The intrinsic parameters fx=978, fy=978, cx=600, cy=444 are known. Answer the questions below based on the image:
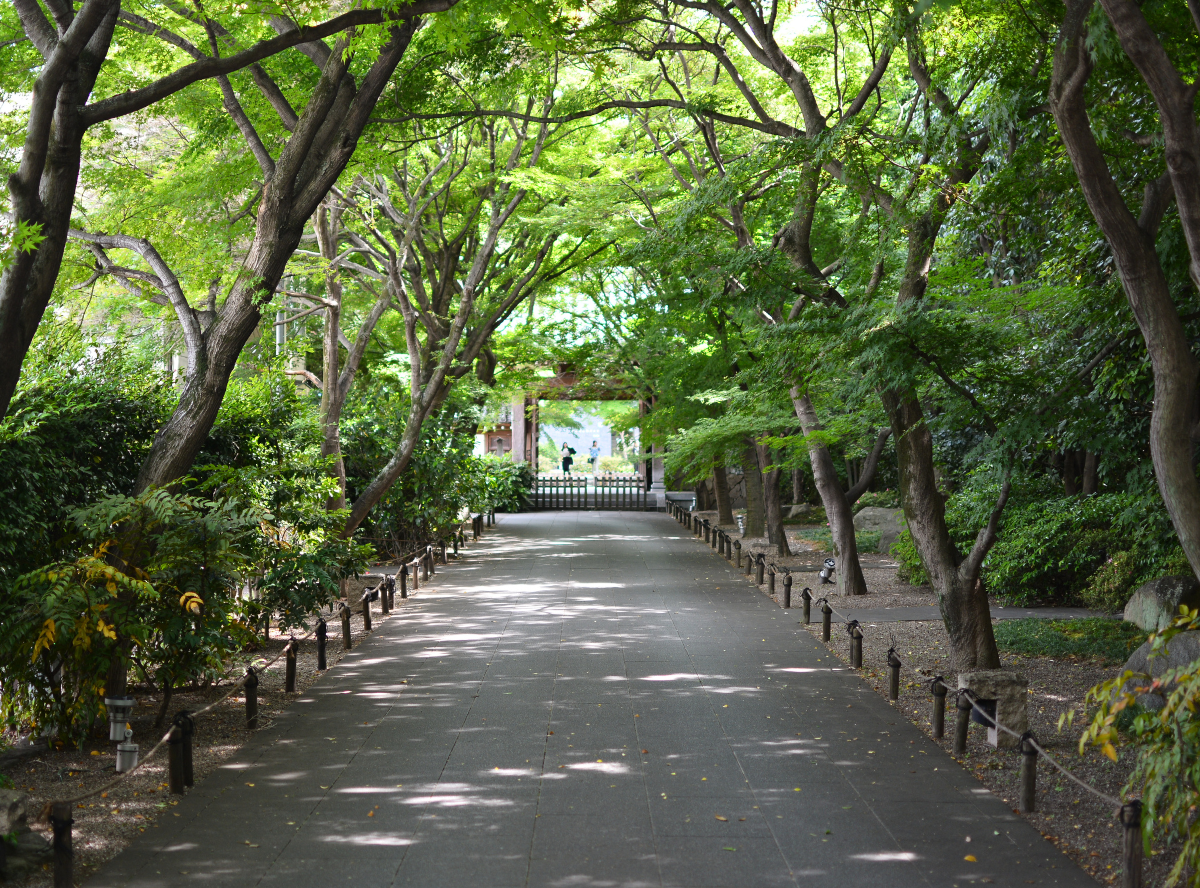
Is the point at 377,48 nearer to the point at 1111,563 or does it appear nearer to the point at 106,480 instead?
the point at 106,480

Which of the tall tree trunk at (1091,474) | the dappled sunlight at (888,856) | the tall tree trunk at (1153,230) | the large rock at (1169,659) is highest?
the tall tree trunk at (1153,230)

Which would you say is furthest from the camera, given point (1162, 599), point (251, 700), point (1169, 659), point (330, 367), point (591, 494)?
point (591, 494)

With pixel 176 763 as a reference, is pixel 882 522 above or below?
above

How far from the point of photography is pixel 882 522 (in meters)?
24.4

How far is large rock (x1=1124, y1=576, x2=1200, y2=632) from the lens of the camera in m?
11.4

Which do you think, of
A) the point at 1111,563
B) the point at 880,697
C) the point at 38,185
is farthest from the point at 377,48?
the point at 1111,563

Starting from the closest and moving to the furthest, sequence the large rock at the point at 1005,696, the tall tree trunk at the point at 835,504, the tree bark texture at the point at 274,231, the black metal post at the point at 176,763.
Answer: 1. the black metal post at the point at 176,763
2. the large rock at the point at 1005,696
3. the tree bark texture at the point at 274,231
4. the tall tree trunk at the point at 835,504

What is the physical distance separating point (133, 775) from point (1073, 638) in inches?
410

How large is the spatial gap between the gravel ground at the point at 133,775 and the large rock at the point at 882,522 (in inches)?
579

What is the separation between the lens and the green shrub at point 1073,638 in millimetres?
11266

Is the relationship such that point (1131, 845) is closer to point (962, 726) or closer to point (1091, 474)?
point (962, 726)

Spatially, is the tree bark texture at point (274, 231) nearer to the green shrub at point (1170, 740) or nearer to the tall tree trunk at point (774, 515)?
the green shrub at point (1170, 740)

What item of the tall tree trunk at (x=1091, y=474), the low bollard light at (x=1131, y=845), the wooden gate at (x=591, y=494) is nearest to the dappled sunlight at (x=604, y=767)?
the low bollard light at (x=1131, y=845)

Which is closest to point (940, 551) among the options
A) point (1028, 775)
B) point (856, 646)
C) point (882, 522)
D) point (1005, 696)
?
point (856, 646)
